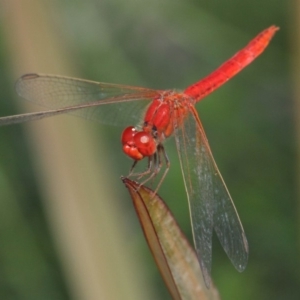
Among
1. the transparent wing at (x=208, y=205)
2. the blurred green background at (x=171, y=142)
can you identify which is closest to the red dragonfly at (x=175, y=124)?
the transparent wing at (x=208, y=205)

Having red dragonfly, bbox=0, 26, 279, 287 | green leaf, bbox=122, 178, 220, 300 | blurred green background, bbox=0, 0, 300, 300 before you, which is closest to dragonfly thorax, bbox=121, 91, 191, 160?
red dragonfly, bbox=0, 26, 279, 287

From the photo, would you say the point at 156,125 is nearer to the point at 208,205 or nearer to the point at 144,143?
the point at 144,143

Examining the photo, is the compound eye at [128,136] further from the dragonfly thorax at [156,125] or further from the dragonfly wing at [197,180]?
the dragonfly wing at [197,180]

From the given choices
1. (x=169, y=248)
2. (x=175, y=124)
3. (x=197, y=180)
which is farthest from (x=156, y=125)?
(x=169, y=248)

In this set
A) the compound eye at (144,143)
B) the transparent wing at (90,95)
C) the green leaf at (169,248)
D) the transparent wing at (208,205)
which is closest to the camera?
the green leaf at (169,248)

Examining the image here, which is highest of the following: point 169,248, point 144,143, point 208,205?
point 144,143
